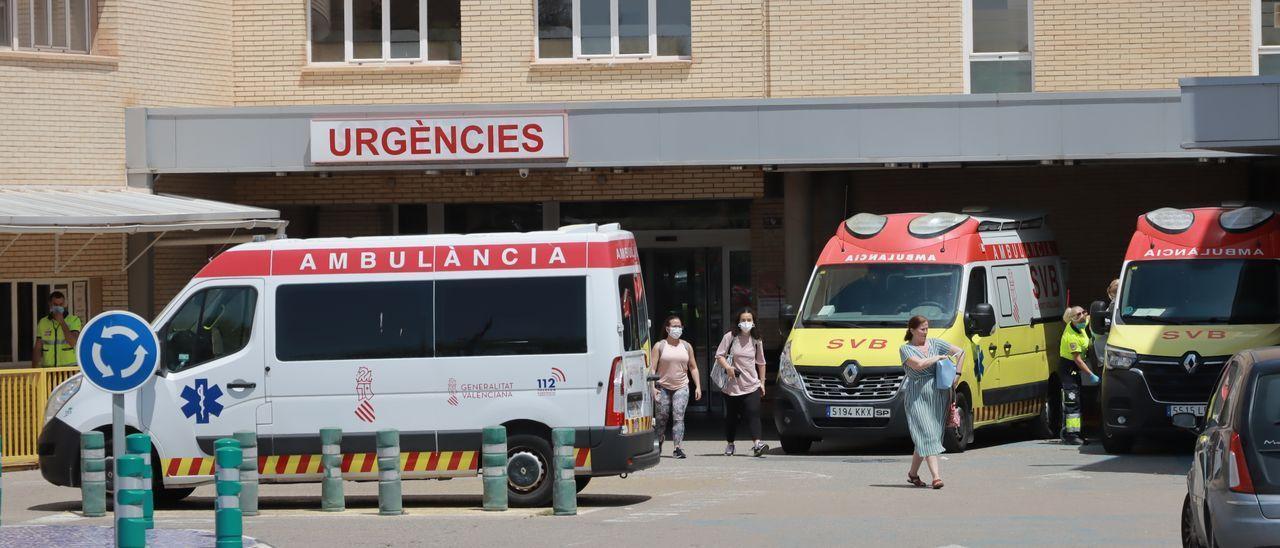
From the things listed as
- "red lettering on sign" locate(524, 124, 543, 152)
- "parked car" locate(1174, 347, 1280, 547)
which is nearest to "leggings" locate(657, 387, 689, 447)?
"red lettering on sign" locate(524, 124, 543, 152)

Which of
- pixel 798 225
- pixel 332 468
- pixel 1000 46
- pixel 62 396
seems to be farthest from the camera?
pixel 798 225

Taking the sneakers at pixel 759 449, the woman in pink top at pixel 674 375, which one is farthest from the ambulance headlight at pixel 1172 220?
the woman in pink top at pixel 674 375

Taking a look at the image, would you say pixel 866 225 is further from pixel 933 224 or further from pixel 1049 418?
pixel 1049 418

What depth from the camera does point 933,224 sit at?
19859mm

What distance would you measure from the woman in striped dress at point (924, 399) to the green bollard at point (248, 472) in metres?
5.56

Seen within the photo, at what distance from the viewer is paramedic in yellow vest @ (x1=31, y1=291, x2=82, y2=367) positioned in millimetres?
20656

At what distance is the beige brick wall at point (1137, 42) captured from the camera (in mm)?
22328

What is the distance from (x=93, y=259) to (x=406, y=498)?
788 cm

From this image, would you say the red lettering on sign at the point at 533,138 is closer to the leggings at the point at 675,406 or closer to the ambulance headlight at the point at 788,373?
the leggings at the point at 675,406

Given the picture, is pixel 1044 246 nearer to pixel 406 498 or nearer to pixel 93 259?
pixel 406 498

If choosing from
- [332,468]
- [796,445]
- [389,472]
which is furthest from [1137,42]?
[332,468]

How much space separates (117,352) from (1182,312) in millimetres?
11863

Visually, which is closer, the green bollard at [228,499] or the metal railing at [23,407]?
the green bollard at [228,499]

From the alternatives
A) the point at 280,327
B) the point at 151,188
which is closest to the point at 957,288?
the point at 280,327
